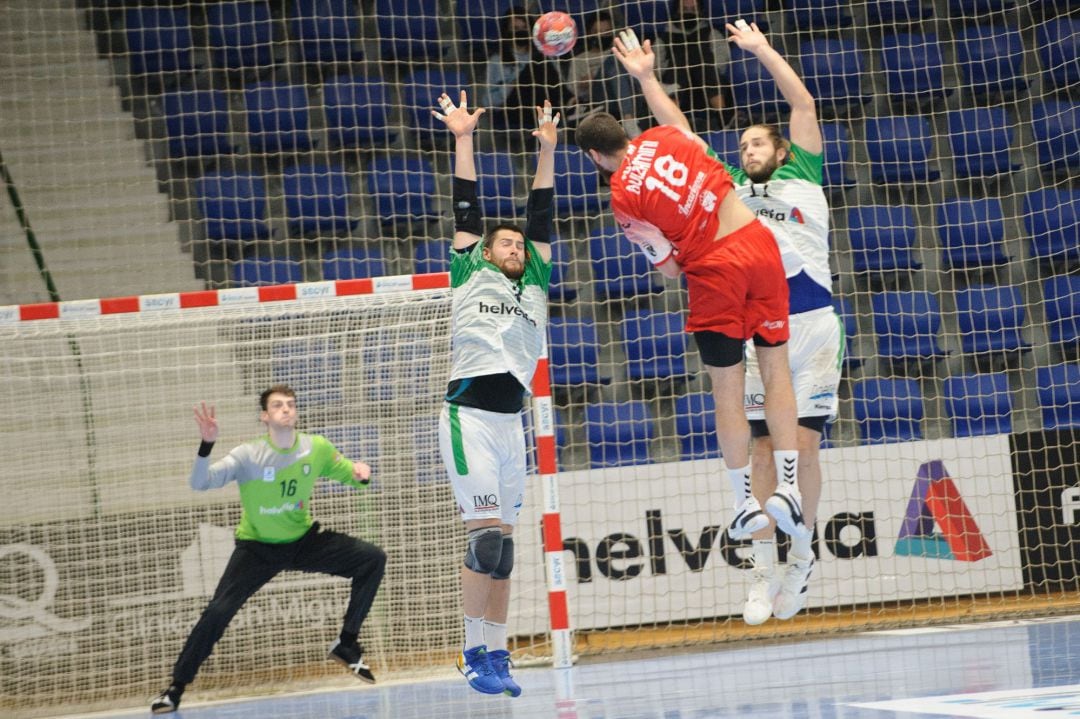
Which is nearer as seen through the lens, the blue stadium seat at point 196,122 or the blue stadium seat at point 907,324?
the blue stadium seat at point 907,324

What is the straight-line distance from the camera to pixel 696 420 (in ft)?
38.4

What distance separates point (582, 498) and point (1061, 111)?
6.50 metres

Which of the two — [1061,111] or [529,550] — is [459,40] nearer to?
[529,550]

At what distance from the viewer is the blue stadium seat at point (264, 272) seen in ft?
39.2

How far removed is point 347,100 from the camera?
12516 millimetres

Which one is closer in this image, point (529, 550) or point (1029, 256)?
point (529, 550)

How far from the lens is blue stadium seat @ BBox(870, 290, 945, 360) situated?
1216cm

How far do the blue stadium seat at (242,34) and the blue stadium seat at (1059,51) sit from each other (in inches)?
308

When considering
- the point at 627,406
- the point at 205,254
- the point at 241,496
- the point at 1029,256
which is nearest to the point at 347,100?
the point at 205,254

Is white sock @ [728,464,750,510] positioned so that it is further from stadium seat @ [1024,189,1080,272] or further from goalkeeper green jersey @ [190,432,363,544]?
stadium seat @ [1024,189,1080,272]

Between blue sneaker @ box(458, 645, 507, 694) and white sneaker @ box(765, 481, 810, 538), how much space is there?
1766mm

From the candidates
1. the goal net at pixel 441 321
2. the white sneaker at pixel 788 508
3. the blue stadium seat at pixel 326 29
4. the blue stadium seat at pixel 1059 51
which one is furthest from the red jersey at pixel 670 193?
the blue stadium seat at pixel 1059 51

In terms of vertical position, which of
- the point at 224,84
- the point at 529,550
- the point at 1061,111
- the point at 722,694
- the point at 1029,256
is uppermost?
the point at 224,84

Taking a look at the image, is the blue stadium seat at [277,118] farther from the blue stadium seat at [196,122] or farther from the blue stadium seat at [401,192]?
the blue stadium seat at [401,192]
